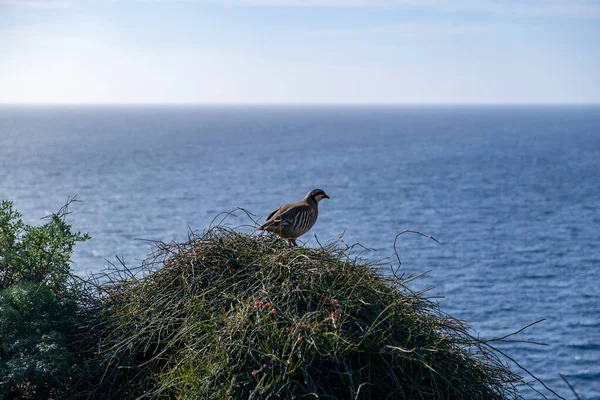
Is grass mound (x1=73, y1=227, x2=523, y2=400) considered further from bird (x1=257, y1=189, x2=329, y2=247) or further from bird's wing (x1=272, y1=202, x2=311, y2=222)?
bird's wing (x1=272, y1=202, x2=311, y2=222)

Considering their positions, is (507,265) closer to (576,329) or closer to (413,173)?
(576,329)

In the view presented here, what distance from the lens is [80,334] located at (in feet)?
24.2

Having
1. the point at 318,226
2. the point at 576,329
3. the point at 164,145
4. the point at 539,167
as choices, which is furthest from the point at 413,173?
the point at 164,145

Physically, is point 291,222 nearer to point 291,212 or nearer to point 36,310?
point 291,212

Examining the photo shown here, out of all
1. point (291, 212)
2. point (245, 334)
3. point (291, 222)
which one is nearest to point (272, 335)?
point (245, 334)

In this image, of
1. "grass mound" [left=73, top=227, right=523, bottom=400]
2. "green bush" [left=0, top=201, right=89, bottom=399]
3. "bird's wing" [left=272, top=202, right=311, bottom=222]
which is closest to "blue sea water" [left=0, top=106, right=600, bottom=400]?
"bird's wing" [left=272, top=202, right=311, bottom=222]

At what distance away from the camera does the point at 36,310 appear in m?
7.30

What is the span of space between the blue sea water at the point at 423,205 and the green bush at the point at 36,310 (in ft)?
10.6

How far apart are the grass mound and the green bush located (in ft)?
1.12

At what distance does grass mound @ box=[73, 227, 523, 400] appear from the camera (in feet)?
20.1

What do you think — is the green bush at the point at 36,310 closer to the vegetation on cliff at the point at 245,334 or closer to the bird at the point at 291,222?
the vegetation on cliff at the point at 245,334

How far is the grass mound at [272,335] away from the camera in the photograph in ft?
20.1

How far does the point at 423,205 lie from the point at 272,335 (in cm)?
8165

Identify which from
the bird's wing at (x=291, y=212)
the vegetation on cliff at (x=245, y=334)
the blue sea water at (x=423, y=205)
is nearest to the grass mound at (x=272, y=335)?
the vegetation on cliff at (x=245, y=334)
